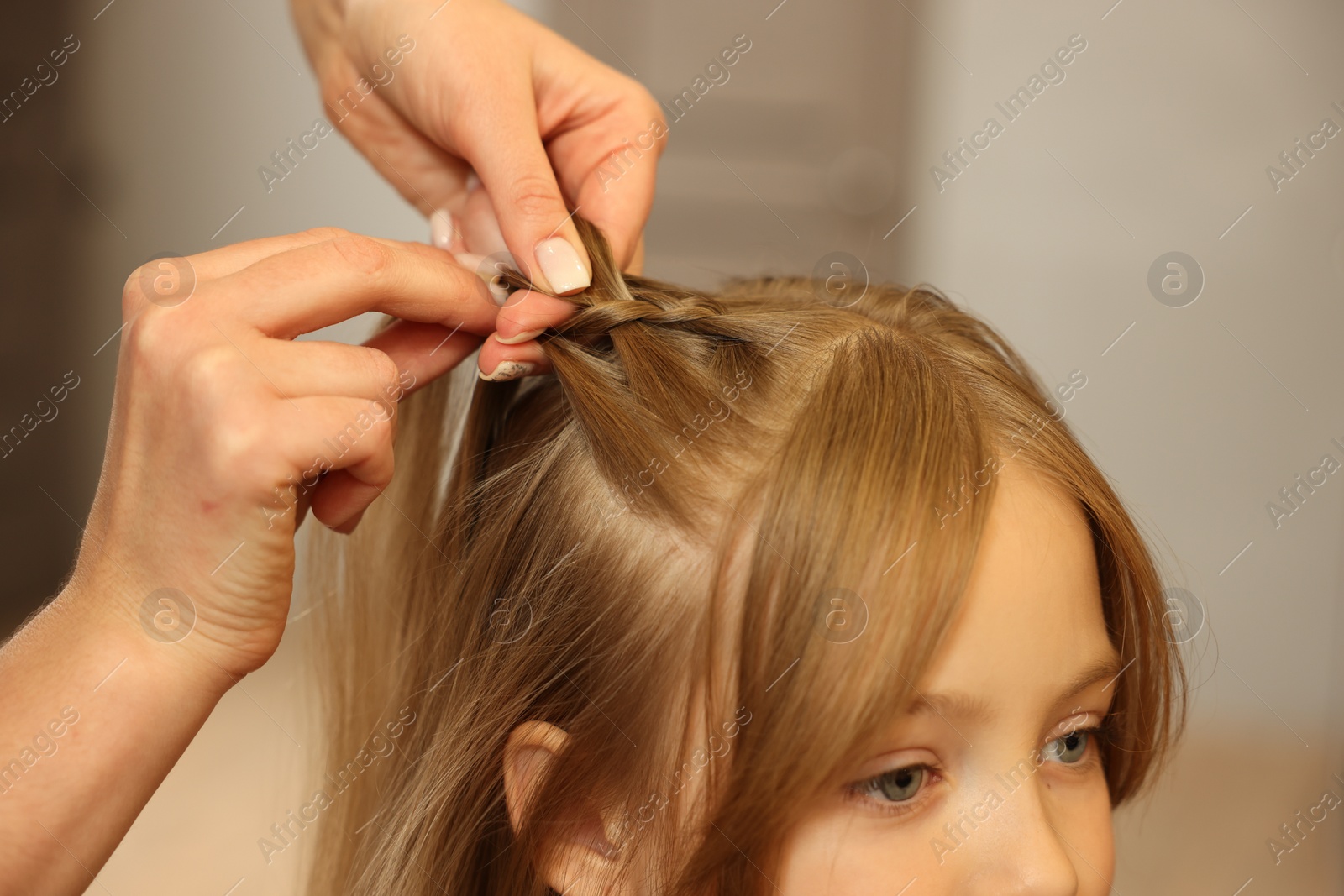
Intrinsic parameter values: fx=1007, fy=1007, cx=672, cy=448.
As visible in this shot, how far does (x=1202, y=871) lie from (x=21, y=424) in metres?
2.27

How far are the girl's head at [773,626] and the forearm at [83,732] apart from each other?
0.78ft

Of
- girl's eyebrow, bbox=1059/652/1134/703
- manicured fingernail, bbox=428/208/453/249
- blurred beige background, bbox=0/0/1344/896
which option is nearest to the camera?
girl's eyebrow, bbox=1059/652/1134/703

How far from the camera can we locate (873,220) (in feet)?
6.97

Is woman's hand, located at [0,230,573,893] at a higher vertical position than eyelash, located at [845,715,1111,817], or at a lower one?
higher

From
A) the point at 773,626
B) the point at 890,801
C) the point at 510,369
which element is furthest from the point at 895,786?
the point at 510,369

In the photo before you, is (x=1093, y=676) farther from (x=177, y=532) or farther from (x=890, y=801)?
(x=177, y=532)

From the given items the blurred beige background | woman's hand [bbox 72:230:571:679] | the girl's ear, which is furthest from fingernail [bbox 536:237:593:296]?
the blurred beige background

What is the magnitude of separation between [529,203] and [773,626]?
0.37 metres

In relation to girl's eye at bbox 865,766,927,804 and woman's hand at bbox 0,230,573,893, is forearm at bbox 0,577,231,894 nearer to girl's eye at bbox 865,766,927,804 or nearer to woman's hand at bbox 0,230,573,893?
woman's hand at bbox 0,230,573,893

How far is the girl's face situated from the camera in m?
0.64

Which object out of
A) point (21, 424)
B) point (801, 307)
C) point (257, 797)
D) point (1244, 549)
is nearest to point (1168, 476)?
point (1244, 549)

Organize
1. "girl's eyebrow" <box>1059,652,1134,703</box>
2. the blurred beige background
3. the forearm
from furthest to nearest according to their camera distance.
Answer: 1. the blurred beige background
2. "girl's eyebrow" <box>1059,652,1134,703</box>
3. the forearm

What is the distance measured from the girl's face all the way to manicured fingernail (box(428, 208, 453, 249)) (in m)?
0.54

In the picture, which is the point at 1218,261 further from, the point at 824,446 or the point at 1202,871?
the point at 824,446
